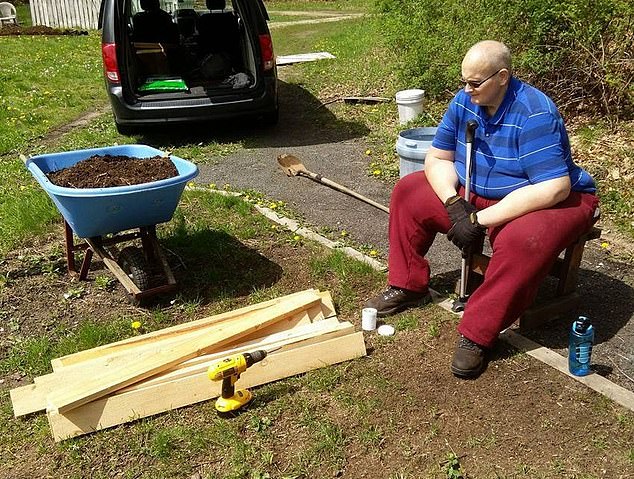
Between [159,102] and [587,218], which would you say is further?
[159,102]

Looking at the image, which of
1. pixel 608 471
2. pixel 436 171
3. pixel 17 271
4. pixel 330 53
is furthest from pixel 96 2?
pixel 608 471

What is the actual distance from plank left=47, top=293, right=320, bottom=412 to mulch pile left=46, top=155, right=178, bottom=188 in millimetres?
1102

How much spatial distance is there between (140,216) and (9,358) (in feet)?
3.47

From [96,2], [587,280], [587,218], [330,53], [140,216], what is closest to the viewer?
[587,218]

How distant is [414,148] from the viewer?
536cm

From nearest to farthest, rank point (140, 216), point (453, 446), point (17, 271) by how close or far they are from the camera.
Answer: point (453, 446)
point (140, 216)
point (17, 271)

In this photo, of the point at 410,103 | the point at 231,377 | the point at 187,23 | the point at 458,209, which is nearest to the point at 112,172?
the point at 231,377

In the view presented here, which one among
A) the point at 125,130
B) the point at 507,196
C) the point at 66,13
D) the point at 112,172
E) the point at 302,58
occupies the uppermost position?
the point at 507,196

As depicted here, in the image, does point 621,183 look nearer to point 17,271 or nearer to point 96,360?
point 96,360

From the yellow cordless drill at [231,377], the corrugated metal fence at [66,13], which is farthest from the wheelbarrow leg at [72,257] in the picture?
the corrugated metal fence at [66,13]

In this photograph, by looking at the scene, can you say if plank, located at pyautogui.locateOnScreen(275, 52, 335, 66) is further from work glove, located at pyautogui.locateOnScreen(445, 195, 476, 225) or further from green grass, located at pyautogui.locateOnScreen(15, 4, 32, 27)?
green grass, located at pyautogui.locateOnScreen(15, 4, 32, 27)

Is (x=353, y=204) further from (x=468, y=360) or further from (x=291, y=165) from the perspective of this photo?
(x=468, y=360)

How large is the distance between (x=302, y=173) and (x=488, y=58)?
3.51 meters

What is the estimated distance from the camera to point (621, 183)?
5438 mm
